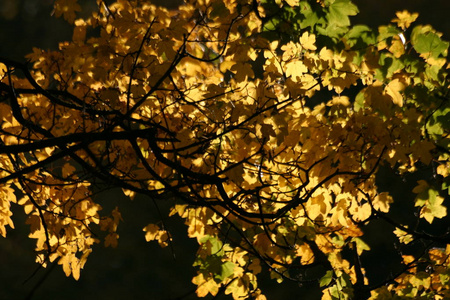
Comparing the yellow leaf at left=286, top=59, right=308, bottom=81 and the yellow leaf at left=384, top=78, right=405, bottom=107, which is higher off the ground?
the yellow leaf at left=286, top=59, right=308, bottom=81

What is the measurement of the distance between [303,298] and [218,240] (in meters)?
2.55

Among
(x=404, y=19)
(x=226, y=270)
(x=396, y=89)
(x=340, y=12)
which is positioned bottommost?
(x=226, y=270)

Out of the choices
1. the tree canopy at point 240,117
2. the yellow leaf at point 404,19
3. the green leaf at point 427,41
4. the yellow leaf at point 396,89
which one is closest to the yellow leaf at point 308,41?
the tree canopy at point 240,117

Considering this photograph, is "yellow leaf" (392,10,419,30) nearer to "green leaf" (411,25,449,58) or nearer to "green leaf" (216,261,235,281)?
"green leaf" (411,25,449,58)

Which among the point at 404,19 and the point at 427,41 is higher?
the point at 404,19

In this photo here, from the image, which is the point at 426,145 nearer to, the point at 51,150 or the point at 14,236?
the point at 51,150

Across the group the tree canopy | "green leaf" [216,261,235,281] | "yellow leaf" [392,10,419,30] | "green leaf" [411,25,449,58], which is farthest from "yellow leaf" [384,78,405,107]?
"green leaf" [216,261,235,281]

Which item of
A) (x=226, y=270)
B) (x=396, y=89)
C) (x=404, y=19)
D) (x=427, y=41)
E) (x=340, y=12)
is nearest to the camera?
(x=396, y=89)

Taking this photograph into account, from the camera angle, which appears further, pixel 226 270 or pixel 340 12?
pixel 226 270

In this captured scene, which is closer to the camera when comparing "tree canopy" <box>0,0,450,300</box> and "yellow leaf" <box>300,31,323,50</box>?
"tree canopy" <box>0,0,450,300</box>

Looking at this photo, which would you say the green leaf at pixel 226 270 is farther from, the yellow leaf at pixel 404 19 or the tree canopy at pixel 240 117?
the yellow leaf at pixel 404 19

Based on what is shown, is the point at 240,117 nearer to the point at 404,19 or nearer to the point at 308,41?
the point at 308,41

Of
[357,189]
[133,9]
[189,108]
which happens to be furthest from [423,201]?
[133,9]

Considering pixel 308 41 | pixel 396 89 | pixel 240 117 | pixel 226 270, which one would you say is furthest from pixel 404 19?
pixel 226 270
